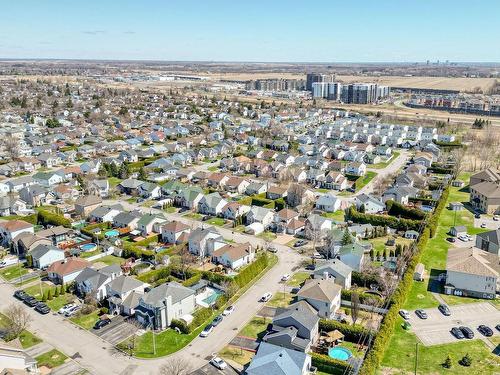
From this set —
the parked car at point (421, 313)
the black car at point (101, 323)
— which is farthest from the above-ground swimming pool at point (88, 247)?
the parked car at point (421, 313)

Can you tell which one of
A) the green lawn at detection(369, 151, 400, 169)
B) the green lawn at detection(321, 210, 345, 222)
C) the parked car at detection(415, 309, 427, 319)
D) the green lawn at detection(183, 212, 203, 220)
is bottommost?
the parked car at detection(415, 309, 427, 319)

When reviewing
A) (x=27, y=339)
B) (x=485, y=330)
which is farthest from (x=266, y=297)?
(x=27, y=339)

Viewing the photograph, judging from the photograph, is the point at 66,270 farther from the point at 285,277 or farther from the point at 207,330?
the point at 285,277

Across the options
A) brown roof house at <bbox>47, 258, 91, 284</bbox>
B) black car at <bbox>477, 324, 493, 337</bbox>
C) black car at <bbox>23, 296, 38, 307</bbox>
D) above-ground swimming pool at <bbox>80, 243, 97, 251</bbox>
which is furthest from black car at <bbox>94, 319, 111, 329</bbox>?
black car at <bbox>477, 324, 493, 337</bbox>

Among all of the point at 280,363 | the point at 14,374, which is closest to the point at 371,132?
the point at 280,363

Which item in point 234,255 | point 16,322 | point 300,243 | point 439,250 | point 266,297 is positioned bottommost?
point 266,297

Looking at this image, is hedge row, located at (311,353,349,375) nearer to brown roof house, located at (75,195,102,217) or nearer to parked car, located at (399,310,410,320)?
parked car, located at (399,310,410,320)
